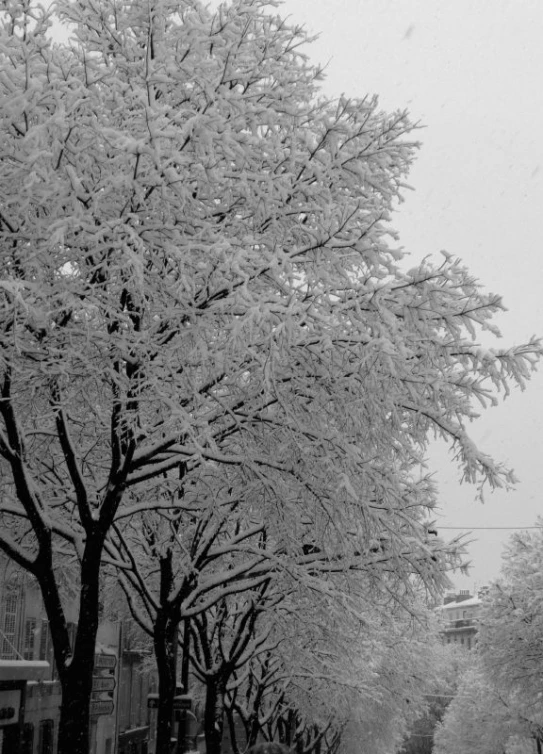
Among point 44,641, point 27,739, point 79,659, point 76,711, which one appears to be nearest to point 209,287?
point 79,659

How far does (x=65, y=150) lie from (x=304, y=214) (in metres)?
2.81

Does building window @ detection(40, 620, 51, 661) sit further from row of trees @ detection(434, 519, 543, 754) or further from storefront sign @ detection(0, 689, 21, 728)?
row of trees @ detection(434, 519, 543, 754)

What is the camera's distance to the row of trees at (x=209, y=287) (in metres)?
8.04

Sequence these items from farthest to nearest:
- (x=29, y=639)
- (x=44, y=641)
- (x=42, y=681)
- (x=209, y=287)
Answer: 1. (x=44, y=641)
2. (x=42, y=681)
3. (x=29, y=639)
4. (x=209, y=287)

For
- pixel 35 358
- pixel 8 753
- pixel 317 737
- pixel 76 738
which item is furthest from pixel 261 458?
pixel 317 737

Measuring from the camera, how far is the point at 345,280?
31.3 ft

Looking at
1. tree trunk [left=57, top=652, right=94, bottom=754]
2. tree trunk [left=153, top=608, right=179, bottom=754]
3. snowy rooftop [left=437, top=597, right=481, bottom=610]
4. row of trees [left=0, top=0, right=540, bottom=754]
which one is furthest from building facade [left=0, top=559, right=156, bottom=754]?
snowy rooftop [left=437, top=597, right=481, bottom=610]

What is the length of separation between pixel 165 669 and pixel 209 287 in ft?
25.6

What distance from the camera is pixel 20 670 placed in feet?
62.0

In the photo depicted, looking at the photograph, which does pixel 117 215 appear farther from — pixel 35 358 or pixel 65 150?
pixel 35 358

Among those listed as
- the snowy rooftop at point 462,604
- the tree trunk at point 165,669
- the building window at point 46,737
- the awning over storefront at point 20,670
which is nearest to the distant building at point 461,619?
the snowy rooftop at point 462,604

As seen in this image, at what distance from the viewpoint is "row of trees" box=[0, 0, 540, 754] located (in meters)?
8.04

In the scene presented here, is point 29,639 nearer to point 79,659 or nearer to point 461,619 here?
point 79,659

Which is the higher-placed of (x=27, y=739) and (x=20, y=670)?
(x=20, y=670)
